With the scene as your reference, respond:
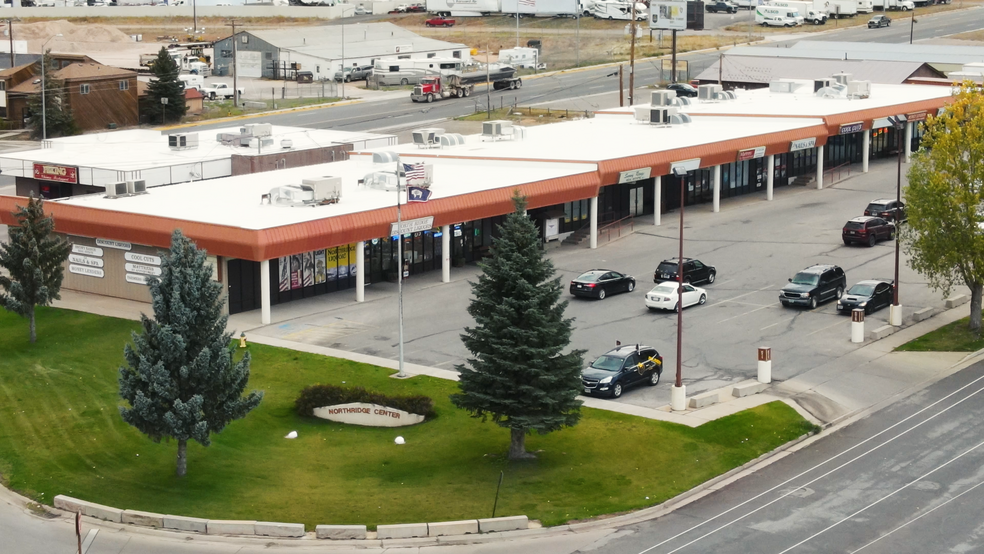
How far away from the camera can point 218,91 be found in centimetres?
12925

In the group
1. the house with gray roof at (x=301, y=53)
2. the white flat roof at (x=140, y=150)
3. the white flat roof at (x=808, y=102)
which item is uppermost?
the house with gray roof at (x=301, y=53)

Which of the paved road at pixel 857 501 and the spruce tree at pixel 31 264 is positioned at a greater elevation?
the spruce tree at pixel 31 264

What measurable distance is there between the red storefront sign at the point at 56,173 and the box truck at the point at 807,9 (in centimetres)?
11609

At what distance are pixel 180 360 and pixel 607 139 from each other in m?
48.1

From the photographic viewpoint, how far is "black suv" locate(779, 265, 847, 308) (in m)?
59.9

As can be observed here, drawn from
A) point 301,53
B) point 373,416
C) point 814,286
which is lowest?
point 373,416

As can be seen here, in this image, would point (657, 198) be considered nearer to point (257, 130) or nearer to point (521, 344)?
point (257, 130)

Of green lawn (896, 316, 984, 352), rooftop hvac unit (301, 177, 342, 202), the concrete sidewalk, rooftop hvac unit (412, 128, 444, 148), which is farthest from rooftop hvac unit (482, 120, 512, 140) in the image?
green lawn (896, 316, 984, 352)

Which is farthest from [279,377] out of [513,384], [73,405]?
[513,384]

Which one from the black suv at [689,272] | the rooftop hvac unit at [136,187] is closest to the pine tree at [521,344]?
the black suv at [689,272]

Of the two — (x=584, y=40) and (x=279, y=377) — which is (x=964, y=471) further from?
(x=584, y=40)

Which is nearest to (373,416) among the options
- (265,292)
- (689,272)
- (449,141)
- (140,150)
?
(265,292)

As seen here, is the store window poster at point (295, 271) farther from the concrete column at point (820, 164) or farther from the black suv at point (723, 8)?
the black suv at point (723, 8)

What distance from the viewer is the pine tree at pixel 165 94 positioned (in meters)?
113
